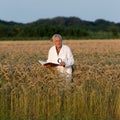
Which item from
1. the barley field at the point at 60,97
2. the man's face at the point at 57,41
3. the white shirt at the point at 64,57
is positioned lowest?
the barley field at the point at 60,97

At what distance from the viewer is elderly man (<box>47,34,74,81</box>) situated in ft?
32.9

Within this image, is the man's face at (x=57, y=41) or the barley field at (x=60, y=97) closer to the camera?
the barley field at (x=60, y=97)

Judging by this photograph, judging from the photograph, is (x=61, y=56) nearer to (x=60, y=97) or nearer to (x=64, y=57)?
(x=64, y=57)

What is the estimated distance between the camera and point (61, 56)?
1016cm

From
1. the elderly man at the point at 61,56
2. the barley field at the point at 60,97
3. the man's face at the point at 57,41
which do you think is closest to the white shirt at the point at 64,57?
the elderly man at the point at 61,56

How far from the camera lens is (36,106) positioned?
9.48 meters

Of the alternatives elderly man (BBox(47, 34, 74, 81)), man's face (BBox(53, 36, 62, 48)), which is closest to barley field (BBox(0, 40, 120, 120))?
elderly man (BBox(47, 34, 74, 81))

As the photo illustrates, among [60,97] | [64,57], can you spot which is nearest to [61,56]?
[64,57]

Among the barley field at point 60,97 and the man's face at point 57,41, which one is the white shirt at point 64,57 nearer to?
the man's face at point 57,41

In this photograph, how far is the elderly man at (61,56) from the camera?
395 inches

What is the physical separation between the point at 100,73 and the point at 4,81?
1.94 m

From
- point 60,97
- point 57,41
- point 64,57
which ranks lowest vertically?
point 60,97

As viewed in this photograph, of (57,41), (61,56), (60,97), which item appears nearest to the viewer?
(60,97)

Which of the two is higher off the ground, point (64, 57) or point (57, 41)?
point (57, 41)
